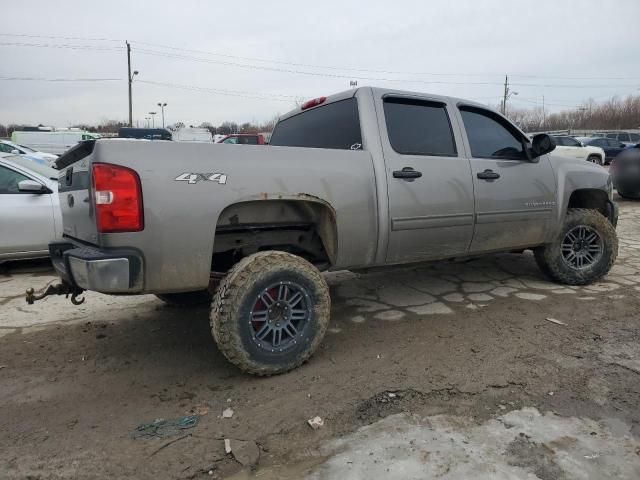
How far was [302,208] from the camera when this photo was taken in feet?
11.0

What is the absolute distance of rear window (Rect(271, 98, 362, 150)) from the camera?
11.8 feet

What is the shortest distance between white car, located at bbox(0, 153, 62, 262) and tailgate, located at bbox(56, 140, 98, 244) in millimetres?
2384

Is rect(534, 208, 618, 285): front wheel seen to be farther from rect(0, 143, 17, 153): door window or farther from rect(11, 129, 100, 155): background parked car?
rect(11, 129, 100, 155): background parked car

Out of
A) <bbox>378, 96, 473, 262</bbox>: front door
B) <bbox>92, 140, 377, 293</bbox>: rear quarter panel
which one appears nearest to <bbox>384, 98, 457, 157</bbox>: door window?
<bbox>378, 96, 473, 262</bbox>: front door

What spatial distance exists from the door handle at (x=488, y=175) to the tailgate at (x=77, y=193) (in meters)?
2.94

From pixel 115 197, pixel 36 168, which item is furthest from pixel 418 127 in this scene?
pixel 36 168

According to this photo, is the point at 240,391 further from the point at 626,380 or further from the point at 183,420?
the point at 626,380

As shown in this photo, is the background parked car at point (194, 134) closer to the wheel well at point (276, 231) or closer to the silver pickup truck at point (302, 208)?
the silver pickup truck at point (302, 208)

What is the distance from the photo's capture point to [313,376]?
119 inches

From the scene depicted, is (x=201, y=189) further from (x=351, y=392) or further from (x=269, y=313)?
(x=351, y=392)

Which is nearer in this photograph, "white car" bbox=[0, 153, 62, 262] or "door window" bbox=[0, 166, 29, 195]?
"white car" bbox=[0, 153, 62, 262]

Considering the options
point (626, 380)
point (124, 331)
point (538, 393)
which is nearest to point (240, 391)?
point (124, 331)

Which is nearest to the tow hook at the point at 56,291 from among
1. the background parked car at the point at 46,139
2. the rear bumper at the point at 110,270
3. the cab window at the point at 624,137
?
the rear bumper at the point at 110,270

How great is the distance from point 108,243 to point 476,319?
293 cm
